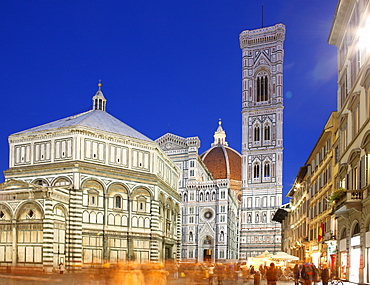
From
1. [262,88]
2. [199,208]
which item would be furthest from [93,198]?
[262,88]

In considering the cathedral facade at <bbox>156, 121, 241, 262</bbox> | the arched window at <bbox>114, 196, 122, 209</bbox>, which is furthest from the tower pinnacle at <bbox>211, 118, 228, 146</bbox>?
the arched window at <bbox>114, 196, 122, 209</bbox>

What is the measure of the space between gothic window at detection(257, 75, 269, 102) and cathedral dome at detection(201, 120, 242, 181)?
151 ft

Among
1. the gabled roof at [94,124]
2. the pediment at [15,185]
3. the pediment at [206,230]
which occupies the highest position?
the gabled roof at [94,124]

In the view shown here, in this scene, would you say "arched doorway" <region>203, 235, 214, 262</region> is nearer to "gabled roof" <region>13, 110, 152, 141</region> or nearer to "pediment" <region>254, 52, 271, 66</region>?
"pediment" <region>254, 52, 271, 66</region>

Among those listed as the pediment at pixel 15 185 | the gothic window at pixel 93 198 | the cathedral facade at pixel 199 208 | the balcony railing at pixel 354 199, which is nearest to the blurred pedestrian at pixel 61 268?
the gothic window at pixel 93 198

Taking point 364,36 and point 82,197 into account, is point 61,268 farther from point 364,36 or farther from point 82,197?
point 364,36

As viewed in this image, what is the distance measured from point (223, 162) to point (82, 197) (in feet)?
339

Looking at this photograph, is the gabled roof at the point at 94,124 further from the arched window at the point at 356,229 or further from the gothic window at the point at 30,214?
the arched window at the point at 356,229

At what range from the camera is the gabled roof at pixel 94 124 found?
48.2 metres

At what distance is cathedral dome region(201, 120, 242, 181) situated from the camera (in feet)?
468

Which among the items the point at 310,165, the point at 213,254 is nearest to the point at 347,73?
the point at 310,165

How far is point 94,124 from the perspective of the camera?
48.9 meters

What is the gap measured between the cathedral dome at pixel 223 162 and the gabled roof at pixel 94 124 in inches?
3577

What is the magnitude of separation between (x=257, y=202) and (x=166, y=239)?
45.0 m
